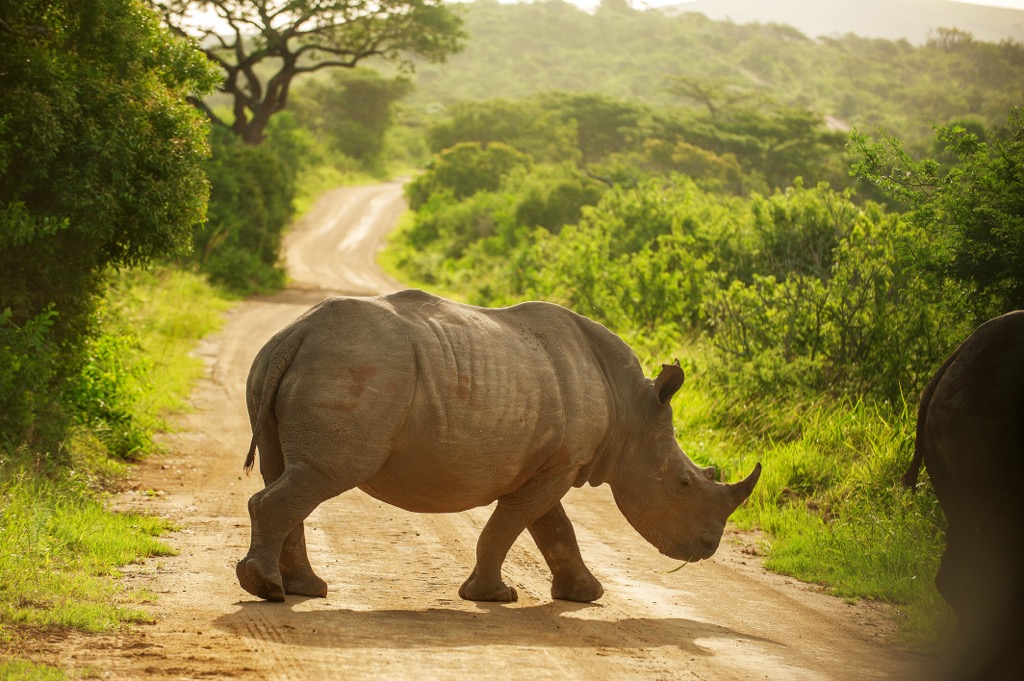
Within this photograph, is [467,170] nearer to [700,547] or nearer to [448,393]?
[700,547]

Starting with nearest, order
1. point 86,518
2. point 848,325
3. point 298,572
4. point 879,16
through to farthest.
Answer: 1. point 298,572
2. point 86,518
3. point 848,325
4. point 879,16

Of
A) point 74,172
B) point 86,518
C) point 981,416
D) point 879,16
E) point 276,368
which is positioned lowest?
point 86,518

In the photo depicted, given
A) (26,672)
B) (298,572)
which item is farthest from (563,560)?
(26,672)

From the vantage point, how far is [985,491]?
5.61 m

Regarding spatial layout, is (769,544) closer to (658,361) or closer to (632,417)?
(632,417)

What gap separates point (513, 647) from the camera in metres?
6.11

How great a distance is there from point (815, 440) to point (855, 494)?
1447 millimetres

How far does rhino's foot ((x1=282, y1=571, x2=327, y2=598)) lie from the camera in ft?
22.5

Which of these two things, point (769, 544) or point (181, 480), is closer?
point (769, 544)

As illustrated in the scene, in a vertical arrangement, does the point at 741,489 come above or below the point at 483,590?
above

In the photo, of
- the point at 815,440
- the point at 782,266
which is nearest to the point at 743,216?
the point at 782,266

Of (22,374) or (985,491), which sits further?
(22,374)

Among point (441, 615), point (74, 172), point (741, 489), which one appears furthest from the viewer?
point (74, 172)

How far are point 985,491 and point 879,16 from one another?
140216 mm
